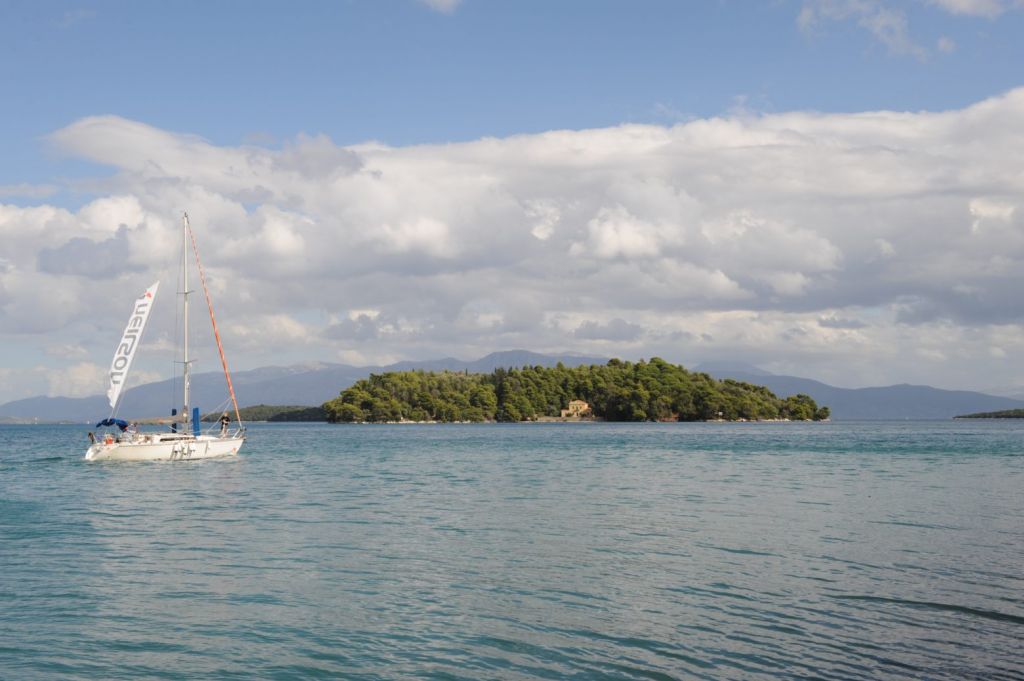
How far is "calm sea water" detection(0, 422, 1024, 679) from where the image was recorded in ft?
57.4

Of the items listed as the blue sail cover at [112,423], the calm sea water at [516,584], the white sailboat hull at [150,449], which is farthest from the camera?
the blue sail cover at [112,423]

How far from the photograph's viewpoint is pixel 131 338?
83062mm

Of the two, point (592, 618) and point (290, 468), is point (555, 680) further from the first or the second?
point (290, 468)

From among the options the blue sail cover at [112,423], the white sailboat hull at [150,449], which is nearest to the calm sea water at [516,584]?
the white sailboat hull at [150,449]

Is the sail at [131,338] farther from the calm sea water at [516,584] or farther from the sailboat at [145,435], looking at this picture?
the calm sea water at [516,584]

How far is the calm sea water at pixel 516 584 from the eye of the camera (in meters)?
17.5

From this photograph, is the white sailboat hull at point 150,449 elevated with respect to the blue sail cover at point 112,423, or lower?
lower

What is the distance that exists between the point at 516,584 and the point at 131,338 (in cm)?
6915

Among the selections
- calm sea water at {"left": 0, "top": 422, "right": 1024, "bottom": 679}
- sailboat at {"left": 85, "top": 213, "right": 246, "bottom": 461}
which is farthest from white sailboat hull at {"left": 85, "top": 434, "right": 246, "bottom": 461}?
calm sea water at {"left": 0, "top": 422, "right": 1024, "bottom": 679}

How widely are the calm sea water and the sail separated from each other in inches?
1313

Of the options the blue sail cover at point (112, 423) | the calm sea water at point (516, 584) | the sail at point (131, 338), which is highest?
the sail at point (131, 338)

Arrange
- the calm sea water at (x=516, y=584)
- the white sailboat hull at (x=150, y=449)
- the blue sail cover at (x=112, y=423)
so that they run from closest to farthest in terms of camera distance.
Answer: the calm sea water at (x=516, y=584), the white sailboat hull at (x=150, y=449), the blue sail cover at (x=112, y=423)

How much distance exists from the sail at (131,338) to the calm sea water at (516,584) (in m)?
33.3

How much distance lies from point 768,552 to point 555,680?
15.3m
